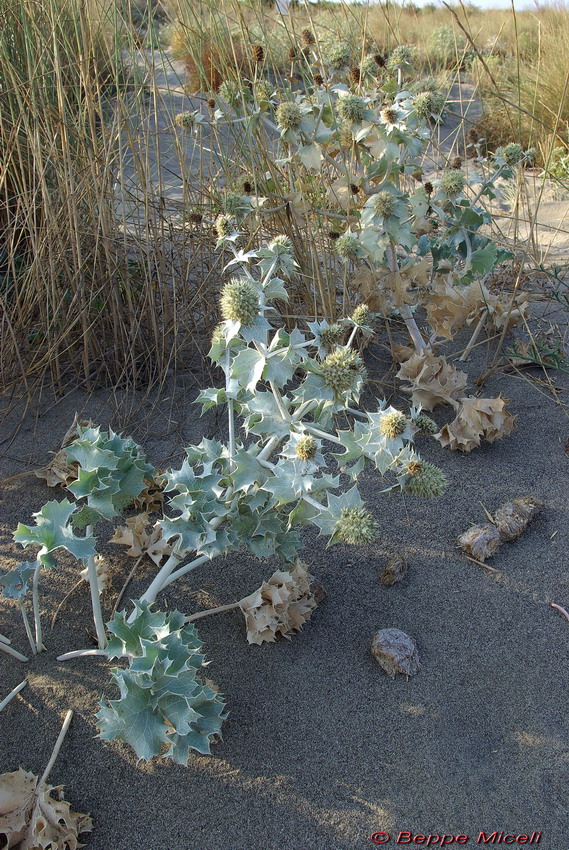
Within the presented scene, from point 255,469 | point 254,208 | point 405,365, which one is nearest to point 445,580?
point 255,469

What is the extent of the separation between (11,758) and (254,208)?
1.75 metres

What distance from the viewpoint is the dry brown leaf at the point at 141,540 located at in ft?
6.29

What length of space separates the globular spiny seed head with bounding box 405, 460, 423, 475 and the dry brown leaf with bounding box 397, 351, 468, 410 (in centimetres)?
103

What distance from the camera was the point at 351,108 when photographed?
2.25 meters

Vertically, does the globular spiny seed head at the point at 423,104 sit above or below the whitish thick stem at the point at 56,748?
above

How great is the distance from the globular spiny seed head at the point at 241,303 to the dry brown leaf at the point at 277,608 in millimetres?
606

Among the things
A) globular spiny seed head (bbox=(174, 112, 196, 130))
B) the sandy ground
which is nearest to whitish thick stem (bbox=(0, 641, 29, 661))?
the sandy ground

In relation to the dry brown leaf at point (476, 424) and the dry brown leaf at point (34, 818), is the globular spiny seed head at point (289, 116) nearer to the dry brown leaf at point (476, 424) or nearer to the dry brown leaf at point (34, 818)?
the dry brown leaf at point (476, 424)

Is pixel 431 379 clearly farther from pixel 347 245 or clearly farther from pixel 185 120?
pixel 185 120

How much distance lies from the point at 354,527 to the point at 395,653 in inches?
16.3

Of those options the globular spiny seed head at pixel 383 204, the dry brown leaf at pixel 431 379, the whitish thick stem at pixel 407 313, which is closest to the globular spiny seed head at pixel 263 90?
the globular spiny seed head at pixel 383 204

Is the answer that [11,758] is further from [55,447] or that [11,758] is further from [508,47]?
[508,47]

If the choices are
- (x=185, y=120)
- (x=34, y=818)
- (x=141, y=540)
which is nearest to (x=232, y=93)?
(x=185, y=120)

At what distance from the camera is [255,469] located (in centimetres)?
156
